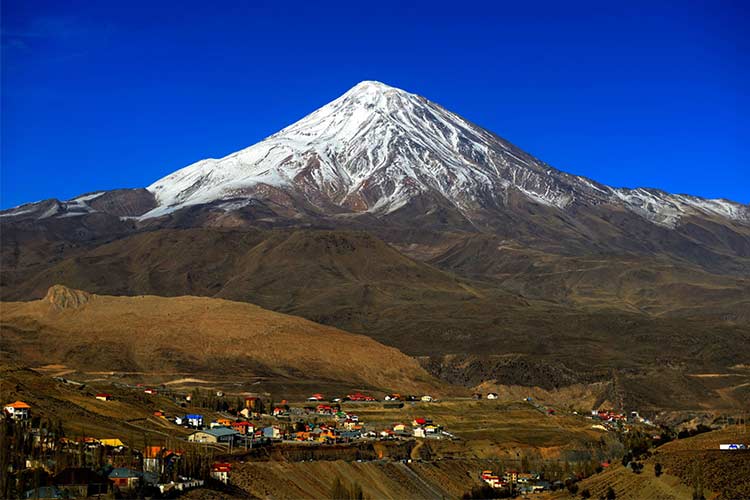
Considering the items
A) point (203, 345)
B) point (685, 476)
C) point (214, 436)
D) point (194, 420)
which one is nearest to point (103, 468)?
point (214, 436)

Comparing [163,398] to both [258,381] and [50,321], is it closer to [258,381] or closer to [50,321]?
[258,381]

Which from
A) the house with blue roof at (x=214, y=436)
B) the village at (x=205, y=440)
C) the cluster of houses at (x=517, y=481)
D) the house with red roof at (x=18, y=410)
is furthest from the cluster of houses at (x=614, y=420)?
the house with red roof at (x=18, y=410)

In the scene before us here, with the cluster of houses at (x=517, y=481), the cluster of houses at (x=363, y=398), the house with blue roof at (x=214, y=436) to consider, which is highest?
the cluster of houses at (x=363, y=398)

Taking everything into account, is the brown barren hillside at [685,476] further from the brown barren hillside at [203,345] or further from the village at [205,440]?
the brown barren hillside at [203,345]

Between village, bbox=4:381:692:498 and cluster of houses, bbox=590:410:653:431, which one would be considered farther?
cluster of houses, bbox=590:410:653:431

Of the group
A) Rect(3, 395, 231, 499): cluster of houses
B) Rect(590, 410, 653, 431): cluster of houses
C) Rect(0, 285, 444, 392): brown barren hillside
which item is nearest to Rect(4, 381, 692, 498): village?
Rect(3, 395, 231, 499): cluster of houses

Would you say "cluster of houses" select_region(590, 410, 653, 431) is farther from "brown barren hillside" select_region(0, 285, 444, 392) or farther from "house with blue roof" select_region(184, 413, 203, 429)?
"house with blue roof" select_region(184, 413, 203, 429)

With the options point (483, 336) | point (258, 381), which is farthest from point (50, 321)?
point (483, 336)
